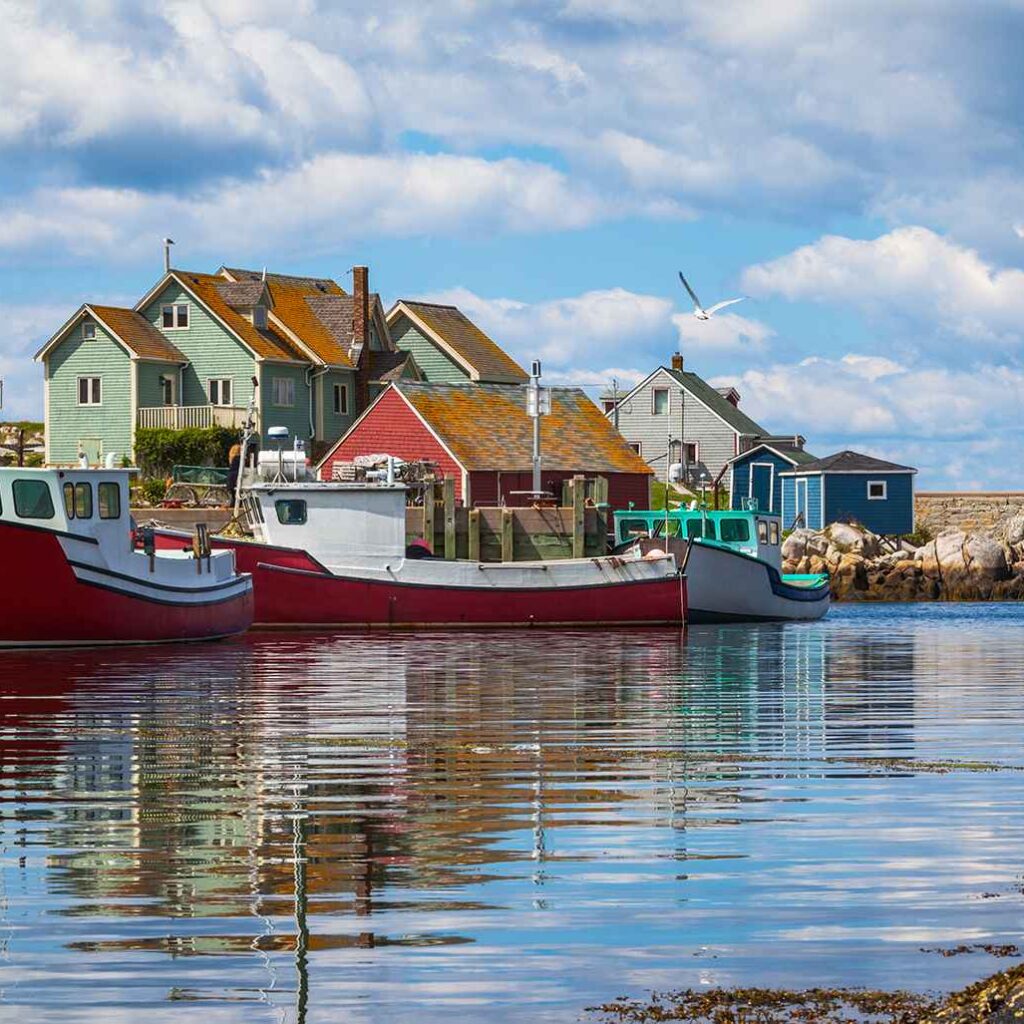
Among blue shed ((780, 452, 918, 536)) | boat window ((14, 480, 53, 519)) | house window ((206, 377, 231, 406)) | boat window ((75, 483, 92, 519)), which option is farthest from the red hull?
blue shed ((780, 452, 918, 536))

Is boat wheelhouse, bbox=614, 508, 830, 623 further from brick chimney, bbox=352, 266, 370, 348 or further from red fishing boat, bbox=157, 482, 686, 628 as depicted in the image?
brick chimney, bbox=352, 266, 370, 348

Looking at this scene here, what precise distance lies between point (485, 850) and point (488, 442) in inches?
1963

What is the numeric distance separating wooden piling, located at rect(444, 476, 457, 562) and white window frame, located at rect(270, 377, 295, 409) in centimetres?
2676

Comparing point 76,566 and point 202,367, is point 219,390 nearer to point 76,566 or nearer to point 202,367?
point 202,367

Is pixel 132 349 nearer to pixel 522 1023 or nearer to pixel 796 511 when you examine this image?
pixel 796 511

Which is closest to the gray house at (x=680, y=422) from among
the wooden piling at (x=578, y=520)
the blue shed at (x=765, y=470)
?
the blue shed at (x=765, y=470)

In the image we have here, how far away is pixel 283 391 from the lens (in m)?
71.8

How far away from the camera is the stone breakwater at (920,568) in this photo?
229 feet

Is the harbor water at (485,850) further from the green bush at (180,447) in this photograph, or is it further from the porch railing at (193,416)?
the porch railing at (193,416)

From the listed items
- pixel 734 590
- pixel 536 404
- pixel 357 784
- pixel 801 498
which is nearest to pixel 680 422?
pixel 801 498

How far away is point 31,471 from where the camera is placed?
29750 millimetres

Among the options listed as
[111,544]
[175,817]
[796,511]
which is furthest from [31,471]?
[796,511]

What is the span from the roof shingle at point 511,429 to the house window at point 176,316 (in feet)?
46.5

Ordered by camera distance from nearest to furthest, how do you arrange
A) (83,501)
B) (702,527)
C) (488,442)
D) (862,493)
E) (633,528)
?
(83,501)
(702,527)
(633,528)
(488,442)
(862,493)
